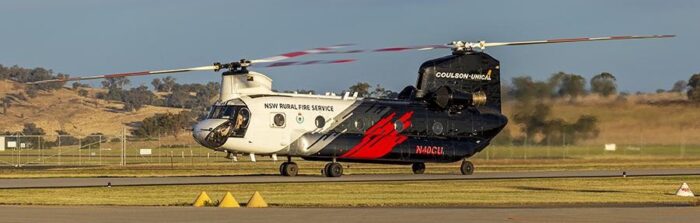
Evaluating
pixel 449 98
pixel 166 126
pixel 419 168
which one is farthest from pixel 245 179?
pixel 166 126

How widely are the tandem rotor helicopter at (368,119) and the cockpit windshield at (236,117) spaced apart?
0.04m

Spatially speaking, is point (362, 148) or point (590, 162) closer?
point (362, 148)

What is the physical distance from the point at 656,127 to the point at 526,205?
29.8 metres

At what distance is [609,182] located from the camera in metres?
48.1

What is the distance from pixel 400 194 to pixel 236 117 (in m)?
13.9

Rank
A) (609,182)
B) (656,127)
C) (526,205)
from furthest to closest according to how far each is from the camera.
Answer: (656,127) < (609,182) < (526,205)

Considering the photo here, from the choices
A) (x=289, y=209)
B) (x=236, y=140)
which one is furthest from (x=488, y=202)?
(x=236, y=140)

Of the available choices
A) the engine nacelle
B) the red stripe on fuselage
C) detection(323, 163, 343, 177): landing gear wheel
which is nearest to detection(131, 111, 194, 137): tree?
the engine nacelle

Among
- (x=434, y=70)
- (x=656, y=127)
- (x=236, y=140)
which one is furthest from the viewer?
(x=656, y=127)

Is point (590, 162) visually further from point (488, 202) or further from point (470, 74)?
point (488, 202)

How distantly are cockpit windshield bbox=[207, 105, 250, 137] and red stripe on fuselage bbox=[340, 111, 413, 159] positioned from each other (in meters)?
4.59

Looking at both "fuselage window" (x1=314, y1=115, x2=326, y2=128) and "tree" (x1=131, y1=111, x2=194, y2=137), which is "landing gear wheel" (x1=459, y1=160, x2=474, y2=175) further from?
"tree" (x1=131, y1=111, x2=194, y2=137)

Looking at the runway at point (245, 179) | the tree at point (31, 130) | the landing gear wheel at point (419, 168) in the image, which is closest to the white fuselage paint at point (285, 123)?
the runway at point (245, 179)

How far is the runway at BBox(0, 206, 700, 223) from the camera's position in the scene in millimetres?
28281
